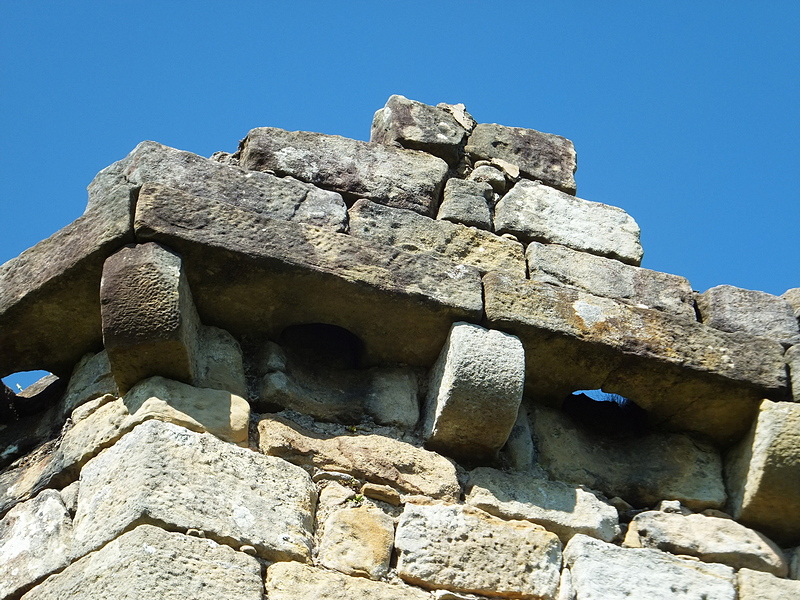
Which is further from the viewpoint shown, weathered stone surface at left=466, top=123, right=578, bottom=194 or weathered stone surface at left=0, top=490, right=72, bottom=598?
weathered stone surface at left=466, top=123, right=578, bottom=194

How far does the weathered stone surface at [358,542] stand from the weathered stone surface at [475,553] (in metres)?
0.06

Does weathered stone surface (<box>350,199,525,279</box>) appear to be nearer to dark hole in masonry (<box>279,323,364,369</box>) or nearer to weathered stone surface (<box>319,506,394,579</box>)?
dark hole in masonry (<box>279,323,364,369</box>)

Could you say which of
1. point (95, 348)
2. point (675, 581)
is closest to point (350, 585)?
point (675, 581)

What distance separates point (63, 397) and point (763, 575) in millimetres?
2652

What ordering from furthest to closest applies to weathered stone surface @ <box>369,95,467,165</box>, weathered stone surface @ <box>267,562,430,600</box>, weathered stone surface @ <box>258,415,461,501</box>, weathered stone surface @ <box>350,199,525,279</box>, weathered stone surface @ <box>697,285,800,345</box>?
weathered stone surface @ <box>369,95,467,165</box>
weathered stone surface @ <box>697,285,800,345</box>
weathered stone surface @ <box>350,199,525,279</box>
weathered stone surface @ <box>258,415,461,501</box>
weathered stone surface @ <box>267,562,430,600</box>

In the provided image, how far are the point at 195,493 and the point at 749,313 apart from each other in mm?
2427

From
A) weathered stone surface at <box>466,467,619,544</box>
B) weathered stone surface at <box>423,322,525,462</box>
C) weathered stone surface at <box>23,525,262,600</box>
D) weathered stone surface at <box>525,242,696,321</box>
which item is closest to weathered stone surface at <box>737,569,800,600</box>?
weathered stone surface at <box>466,467,619,544</box>

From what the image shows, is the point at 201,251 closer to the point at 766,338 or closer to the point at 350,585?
the point at 350,585

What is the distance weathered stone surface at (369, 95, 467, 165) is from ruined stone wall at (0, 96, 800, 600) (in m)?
0.33

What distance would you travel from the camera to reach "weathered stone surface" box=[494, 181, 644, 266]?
193 inches

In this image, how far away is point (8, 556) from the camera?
3.65 meters

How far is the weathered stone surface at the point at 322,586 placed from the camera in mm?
3359

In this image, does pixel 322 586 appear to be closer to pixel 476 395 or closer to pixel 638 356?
pixel 476 395

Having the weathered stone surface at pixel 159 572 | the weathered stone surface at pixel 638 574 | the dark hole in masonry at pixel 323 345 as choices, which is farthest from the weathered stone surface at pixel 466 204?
the weathered stone surface at pixel 159 572
